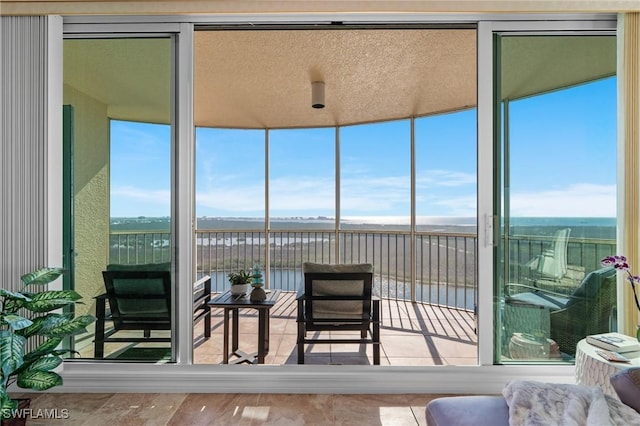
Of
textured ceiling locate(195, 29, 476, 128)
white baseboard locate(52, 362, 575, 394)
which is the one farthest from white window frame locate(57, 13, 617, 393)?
textured ceiling locate(195, 29, 476, 128)

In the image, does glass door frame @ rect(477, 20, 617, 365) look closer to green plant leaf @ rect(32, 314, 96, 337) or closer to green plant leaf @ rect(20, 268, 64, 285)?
green plant leaf @ rect(32, 314, 96, 337)

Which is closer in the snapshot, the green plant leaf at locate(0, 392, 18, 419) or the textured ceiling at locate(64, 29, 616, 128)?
the green plant leaf at locate(0, 392, 18, 419)

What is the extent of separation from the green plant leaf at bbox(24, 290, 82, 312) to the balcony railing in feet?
12.0

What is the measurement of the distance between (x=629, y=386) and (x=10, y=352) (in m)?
2.51

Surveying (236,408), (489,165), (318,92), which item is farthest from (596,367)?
(318,92)

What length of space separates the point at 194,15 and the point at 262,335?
2.38 metres

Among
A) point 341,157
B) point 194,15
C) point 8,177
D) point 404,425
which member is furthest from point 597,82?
point 8,177

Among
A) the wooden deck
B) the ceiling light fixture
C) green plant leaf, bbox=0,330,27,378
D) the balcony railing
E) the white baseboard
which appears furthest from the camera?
the balcony railing

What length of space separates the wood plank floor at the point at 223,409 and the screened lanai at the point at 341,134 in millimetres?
754

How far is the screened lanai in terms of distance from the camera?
2.33m

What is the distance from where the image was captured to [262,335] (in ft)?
8.93

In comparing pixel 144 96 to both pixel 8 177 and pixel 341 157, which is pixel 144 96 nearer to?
pixel 8 177

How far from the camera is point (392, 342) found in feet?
10.7

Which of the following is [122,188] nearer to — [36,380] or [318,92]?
[36,380]
